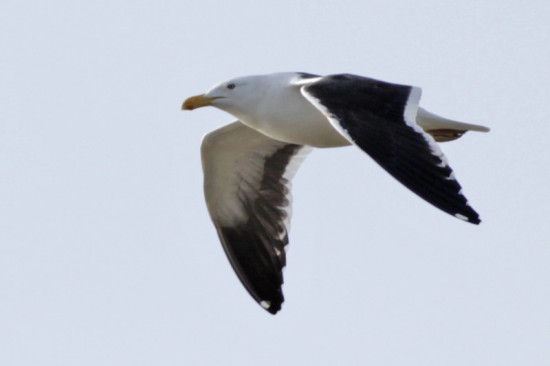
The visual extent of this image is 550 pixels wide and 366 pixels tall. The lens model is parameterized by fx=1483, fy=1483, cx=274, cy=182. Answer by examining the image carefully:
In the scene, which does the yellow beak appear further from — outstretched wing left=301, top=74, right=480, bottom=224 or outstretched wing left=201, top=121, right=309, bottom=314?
outstretched wing left=301, top=74, right=480, bottom=224

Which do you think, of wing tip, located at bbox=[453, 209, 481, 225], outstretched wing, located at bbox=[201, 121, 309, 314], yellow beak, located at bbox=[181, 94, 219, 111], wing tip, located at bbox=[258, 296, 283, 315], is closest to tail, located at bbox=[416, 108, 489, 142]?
outstretched wing, located at bbox=[201, 121, 309, 314]

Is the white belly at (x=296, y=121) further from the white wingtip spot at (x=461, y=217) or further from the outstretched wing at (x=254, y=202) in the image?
the white wingtip spot at (x=461, y=217)

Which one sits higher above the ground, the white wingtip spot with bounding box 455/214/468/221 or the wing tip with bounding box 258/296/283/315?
the white wingtip spot with bounding box 455/214/468/221

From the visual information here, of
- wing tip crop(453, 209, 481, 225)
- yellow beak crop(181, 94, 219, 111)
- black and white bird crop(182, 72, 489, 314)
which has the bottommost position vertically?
wing tip crop(453, 209, 481, 225)

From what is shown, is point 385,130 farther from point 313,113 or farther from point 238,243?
point 238,243

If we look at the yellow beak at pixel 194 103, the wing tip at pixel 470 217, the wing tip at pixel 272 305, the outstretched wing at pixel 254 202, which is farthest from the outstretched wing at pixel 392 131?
the wing tip at pixel 272 305

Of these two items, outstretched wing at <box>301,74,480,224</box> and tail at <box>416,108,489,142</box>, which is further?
tail at <box>416,108,489,142</box>

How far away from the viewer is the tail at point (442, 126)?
12.0 metres

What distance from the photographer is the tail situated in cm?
1203

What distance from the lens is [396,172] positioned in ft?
33.4

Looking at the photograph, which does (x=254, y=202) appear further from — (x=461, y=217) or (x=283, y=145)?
(x=461, y=217)

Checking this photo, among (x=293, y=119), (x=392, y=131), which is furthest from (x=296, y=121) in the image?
(x=392, y=131)

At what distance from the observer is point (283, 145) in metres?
13.3

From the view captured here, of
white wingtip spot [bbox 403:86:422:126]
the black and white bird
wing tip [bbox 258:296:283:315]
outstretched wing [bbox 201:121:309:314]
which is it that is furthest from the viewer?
outstretched wing [bbox 201:121:309:314]
